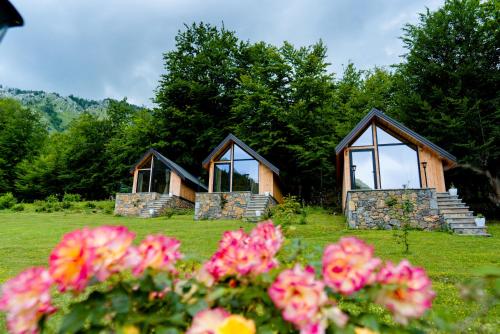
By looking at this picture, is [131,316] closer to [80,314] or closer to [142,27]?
[80,314]

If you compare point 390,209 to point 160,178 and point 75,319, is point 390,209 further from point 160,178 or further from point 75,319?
point 160,178

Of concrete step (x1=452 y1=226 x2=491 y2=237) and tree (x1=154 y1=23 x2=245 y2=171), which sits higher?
tree (x1=154 y1=23 x2=245 y2=171)

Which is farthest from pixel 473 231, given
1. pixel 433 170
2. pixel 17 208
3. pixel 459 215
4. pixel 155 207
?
pixel 17 208

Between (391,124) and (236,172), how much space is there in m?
7.54

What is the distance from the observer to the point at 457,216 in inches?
383

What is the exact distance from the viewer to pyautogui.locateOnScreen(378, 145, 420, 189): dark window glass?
36.7 ft

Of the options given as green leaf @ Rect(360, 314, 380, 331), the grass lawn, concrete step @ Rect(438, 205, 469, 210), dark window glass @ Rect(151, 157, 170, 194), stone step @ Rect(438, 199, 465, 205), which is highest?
dark window glass @ Rect(151, 157, 170, 194)

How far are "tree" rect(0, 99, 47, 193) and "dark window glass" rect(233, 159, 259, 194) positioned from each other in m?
21.8

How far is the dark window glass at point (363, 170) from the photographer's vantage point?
448 inches

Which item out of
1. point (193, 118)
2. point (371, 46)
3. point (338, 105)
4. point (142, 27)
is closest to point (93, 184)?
point (193, 118)

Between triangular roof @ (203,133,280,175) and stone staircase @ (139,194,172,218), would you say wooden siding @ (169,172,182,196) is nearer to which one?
stone staircase @ (139,194,172,218)

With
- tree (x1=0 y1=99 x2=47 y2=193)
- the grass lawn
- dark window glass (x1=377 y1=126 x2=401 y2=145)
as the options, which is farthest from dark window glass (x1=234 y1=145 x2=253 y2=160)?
tree (x1=0 y1=99 x2=47 y2=193)

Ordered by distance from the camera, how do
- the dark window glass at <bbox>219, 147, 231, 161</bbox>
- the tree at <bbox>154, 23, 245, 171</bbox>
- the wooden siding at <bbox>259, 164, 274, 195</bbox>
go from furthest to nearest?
the tree at <bbox>154, 23, 245, 171</bbox>, the dark window glass at <bbox>219, 147, 231, 161</bbox>, the wooden siding at <bbox>259, 164, 274, 195</bbox>

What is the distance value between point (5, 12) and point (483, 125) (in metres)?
14.5
